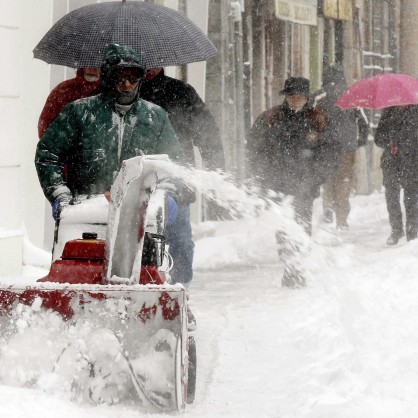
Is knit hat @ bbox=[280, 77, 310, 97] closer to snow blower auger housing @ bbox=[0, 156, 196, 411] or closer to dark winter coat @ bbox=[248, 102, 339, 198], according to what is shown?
dark winter coat @ bbox=[248, 102, 339, 198]

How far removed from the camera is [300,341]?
662 centimetres

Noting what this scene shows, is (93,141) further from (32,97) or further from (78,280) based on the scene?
(32,97)

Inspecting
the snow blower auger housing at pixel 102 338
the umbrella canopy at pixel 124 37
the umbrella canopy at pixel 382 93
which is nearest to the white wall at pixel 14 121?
the umbrella canopy at pixel 124 37

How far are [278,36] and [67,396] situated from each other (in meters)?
14.3

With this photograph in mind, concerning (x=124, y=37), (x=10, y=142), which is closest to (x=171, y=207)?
(x=124, y=37)

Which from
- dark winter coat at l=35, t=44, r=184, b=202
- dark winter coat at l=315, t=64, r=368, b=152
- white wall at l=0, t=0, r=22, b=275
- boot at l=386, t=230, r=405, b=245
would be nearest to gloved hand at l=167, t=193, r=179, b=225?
dark winter coat at l=35, t=44, r=184, b=202

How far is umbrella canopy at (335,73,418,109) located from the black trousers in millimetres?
967

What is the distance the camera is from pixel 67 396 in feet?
13.9

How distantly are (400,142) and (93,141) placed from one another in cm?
743

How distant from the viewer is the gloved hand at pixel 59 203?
495 cm

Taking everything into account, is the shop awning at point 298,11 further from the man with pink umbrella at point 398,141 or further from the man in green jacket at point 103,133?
the man in green jacket at point 103,133

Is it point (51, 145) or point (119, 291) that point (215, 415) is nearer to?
point (119, 291)

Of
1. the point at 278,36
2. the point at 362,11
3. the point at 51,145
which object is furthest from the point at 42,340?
the point at 362,11

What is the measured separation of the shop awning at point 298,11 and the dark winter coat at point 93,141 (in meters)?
12.2
